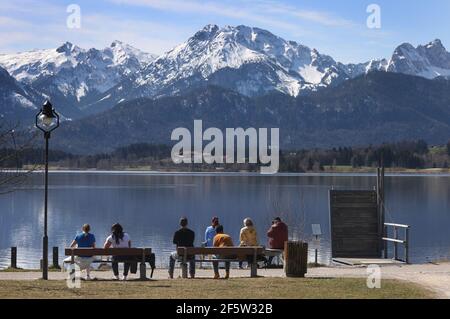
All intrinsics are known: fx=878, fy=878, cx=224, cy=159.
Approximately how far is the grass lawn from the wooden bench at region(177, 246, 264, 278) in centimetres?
190

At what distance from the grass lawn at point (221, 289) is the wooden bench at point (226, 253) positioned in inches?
74.8

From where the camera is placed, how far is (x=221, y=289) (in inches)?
772

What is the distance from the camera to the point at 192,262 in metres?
24.4

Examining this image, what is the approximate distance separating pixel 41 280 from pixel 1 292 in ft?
12.5

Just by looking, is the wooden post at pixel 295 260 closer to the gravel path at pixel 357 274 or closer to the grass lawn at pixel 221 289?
the gravel path at pixel 357 274

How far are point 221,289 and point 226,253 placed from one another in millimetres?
4389

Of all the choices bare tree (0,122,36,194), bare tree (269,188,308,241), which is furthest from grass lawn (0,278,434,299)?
bare tree (269,188,308,241)

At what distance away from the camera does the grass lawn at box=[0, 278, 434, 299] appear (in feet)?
60.4

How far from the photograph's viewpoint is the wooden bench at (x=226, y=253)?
23.8 m

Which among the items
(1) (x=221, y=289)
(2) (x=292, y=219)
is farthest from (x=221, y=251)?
(2) (x=292, y=219)

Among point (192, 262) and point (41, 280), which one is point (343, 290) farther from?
point (41, 280)

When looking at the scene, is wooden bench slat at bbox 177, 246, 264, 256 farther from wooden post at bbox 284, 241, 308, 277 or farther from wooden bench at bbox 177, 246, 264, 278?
wooden post at bbox 284, 241, 308, 277

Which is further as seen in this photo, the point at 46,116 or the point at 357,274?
the point at 357,274

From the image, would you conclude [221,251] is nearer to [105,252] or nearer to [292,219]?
[105,252]
